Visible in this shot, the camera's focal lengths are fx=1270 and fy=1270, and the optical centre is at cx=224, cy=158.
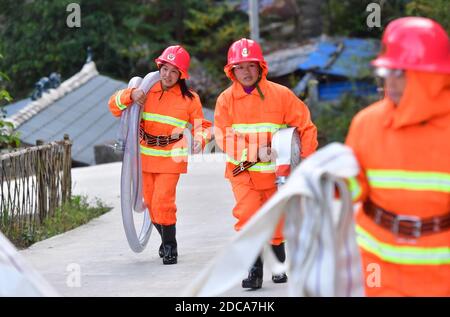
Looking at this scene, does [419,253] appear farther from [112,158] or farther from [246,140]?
[112,158]

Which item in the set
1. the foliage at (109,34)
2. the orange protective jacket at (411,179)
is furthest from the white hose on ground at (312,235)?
the foliage at (109,34)

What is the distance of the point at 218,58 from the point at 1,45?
6.10 metres

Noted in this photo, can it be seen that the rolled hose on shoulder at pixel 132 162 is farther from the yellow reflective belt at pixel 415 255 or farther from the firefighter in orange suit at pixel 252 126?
the yellow reflective belt at pixel 415 255

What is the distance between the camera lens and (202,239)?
12.2m

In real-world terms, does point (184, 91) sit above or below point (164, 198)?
above

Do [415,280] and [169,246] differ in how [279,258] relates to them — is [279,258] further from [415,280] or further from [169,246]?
[415,280]

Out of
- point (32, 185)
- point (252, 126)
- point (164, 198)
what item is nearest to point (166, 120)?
point (164, 198)

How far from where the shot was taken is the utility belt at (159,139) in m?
10.7

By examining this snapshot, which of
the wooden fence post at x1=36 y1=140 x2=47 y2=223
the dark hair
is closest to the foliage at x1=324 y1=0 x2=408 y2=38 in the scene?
the wooden fence post at x1=36 y1=140 x2=47 y2=223

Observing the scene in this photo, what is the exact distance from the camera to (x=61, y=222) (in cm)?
1354

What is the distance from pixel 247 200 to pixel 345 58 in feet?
75.7

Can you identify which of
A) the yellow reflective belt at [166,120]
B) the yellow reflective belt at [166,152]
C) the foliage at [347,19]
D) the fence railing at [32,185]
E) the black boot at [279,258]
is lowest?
the foliage at [347,19]

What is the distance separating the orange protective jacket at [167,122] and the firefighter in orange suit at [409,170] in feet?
16.9

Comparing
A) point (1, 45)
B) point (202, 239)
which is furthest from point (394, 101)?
point (1, 45)
